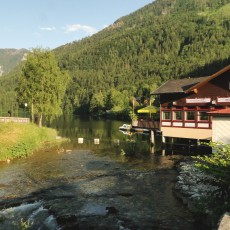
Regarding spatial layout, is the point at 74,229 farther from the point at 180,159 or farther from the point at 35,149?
the point at 35,149

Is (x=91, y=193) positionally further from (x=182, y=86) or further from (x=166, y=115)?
(x=182, y=86)

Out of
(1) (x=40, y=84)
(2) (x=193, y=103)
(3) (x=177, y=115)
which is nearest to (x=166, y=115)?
(3) (x=177, y=115)

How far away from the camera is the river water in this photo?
1656 cm

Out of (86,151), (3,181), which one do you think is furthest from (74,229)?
(86,151)

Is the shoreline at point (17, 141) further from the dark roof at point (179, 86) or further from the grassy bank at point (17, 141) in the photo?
the dark roof at point (179, 86)

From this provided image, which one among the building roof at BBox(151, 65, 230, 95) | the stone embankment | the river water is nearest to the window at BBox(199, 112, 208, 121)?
the building roof at BBox(151, 65, 230, 95)

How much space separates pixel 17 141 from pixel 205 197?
2561cm

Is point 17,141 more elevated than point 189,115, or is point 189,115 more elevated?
point 189,115

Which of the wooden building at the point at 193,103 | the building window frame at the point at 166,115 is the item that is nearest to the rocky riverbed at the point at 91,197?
the wooden building at the point at 193,103

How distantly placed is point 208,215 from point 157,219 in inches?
105

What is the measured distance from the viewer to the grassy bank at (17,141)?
109 feet

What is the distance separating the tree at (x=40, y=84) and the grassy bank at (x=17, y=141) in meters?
9.77

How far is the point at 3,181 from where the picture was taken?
24.6 metres

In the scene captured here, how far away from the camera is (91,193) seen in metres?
21.5
